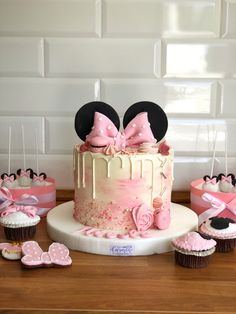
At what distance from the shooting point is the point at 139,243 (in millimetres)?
882

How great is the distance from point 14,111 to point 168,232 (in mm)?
538

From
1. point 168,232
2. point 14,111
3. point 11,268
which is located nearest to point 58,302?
point 11,268

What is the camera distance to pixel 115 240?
2.90ft

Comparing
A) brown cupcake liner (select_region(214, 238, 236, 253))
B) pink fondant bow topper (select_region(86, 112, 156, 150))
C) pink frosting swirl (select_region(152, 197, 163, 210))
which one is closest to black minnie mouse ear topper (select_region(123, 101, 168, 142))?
pink fondant bow topper (select_region(86, 112, 156, 150))

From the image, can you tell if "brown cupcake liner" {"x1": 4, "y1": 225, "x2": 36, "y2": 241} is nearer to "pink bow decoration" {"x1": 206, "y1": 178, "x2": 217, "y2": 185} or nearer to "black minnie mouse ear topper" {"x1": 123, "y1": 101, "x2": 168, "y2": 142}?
"black minnie mouse ear topper" {"x1": 123, "y1": 101, "x2": 168, "y2": 142}

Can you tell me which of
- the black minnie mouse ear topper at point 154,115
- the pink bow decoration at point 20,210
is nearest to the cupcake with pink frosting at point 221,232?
the black minnie mouse ear topper at point 154,115

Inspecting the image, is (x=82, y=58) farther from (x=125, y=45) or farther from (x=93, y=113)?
(x=93, y=113)

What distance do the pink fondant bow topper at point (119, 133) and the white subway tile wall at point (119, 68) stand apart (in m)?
0.25

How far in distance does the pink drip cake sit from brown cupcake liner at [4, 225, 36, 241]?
0.10 meters

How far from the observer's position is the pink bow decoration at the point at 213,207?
1004mm

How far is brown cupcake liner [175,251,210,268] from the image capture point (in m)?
0.83

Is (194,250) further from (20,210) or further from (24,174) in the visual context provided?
(24,174)

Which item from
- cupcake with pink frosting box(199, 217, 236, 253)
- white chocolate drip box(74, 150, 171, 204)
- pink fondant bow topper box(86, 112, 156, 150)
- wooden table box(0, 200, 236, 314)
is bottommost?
wooden table box(0, 200, 236, 314)

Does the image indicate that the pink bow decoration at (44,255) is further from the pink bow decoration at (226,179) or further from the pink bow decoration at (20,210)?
the pink bow decoration at (226,179)
